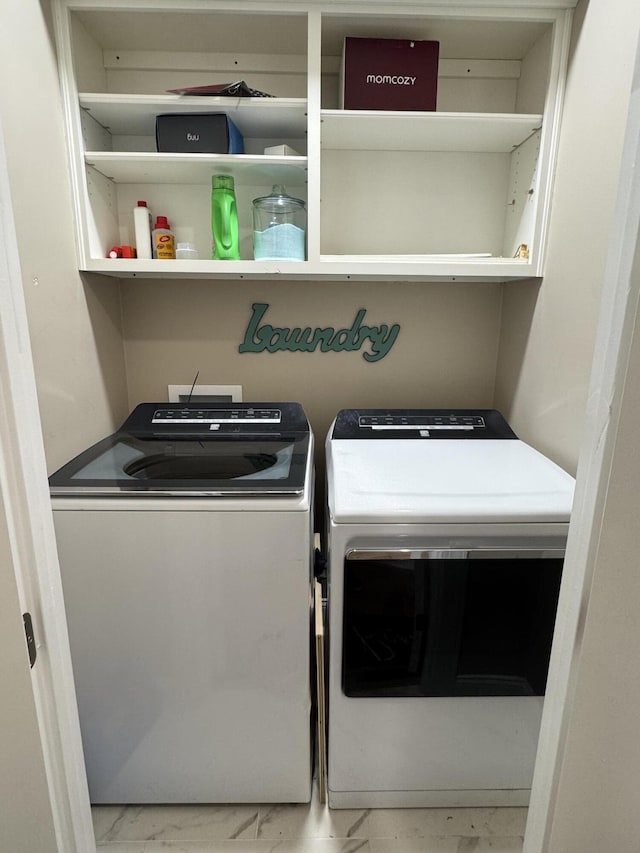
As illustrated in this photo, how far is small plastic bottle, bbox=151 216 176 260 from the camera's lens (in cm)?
163

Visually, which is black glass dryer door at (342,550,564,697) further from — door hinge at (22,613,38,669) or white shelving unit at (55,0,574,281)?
white shelving unit at (55,0,574,281)

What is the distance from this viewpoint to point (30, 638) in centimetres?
65

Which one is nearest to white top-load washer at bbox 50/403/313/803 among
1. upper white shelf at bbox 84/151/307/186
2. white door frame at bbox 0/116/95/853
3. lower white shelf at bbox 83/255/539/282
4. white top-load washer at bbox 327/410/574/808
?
white top-load washer at bbox 327/410/574/808

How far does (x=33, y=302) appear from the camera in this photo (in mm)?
1260

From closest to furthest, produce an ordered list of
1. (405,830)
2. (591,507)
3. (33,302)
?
(591,507) < (33,302) < (405,830)

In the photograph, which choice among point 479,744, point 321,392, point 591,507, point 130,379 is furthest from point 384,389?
point 591,507

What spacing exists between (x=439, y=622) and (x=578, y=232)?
1.13 meters

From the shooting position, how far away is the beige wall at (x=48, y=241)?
1.18m

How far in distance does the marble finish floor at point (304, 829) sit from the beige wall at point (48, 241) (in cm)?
108

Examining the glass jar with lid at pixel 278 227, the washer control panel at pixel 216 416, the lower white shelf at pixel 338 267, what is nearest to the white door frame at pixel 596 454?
the lower white shelf at pixel 338 267

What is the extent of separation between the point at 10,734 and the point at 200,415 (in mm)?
1194

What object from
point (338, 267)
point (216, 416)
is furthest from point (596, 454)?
point (216, 416)

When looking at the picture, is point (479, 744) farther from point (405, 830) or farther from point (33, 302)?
point (33, 302)

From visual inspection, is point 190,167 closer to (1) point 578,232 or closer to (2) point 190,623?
(1) point 578,232
